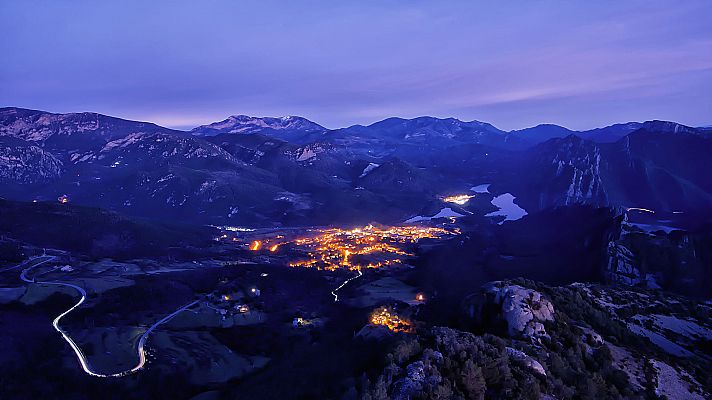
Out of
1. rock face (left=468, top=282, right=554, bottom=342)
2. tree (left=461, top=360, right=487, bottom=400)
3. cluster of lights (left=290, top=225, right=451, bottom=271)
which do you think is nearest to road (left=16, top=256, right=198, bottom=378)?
rock face (left=468, top=282, right=554, bottom=342)

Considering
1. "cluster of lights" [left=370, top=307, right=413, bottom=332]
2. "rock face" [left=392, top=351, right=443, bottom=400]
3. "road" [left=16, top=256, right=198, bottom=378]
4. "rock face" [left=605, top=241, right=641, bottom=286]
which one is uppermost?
"rock face" [left=392, top=351, right=443, bottom=400]

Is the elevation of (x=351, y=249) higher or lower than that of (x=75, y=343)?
higher

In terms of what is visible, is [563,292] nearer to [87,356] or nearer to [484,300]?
[484,300]

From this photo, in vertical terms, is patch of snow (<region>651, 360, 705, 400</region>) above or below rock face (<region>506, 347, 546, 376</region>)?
below

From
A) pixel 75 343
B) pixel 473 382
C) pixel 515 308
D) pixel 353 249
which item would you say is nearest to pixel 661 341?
pixel 515 308

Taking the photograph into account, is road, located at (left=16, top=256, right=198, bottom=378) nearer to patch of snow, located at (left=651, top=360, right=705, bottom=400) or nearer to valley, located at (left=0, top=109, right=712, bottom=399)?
valley, located at (left=0, top=109, right=712, bottom=399)

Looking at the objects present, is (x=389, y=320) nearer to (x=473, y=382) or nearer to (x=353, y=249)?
(x=473, y=382)

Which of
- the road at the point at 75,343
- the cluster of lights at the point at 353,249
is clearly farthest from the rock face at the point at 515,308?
the cluster of lights at the point at 353,249
